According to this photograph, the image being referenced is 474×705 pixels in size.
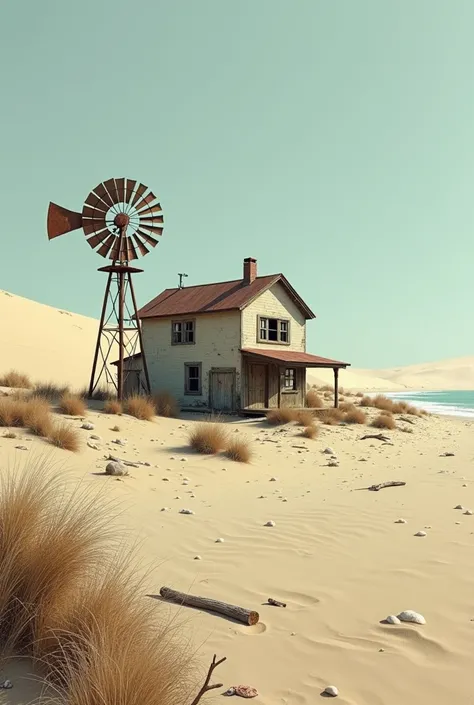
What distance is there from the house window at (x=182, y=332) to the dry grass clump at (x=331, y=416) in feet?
23.3

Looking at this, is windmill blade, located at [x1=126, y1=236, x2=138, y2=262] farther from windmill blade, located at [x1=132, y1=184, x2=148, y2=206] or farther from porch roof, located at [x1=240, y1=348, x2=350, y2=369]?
porch roof, located at [x1=240, y1=348, x2=350, y2=369]

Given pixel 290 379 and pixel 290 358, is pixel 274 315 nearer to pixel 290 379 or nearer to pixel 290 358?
pixel 290 358

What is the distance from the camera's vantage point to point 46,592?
152 inches

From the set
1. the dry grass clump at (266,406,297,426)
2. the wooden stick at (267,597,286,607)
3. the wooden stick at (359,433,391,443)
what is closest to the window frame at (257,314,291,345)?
the dry grass clump at (266,406,297,426)

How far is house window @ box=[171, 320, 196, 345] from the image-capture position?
28.3 m

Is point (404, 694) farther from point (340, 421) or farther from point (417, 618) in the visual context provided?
point (340, 421)

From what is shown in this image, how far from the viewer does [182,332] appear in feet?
94.2

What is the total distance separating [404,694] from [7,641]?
2.44m

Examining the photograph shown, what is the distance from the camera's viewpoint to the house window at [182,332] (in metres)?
28.3

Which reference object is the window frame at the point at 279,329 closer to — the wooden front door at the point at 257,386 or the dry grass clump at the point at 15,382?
the wooden front door at the point at 257,386

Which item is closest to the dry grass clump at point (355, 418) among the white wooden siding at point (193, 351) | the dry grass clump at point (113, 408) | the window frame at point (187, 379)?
the white wooden siding at point (193, 351)

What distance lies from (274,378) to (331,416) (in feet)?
11.8

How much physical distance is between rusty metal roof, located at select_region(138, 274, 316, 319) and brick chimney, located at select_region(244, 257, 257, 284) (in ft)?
0.71

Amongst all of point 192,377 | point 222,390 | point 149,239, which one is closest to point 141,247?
point 149,239
